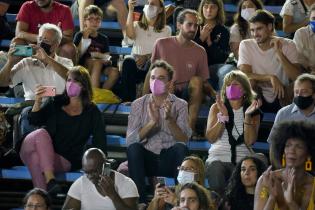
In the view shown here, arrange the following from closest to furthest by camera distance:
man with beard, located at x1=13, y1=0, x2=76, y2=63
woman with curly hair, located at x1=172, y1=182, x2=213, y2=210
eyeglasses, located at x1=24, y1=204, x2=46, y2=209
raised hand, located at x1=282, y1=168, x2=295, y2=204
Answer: raised hand, located at x1=282, y1=168, x2=295, y2=204 → woman with curly hair, located at x1=172, y1=182, x2=213, y2=210 → eyeglasses, located at x1=24, y1=204, x2=46, y2=209 → man with beard, located at x1=13, y1=0, x2=76, y2=63

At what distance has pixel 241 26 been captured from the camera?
39.7 feet

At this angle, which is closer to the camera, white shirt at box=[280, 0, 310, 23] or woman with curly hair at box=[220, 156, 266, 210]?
woman with curly hair at box=[220, 156, 266, 210]

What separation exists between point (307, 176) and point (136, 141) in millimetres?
2745

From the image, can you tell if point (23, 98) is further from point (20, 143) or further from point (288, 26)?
point (288, 26)

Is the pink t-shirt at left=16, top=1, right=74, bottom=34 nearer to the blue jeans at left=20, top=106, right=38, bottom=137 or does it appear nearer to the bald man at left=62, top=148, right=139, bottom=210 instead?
the blue jeans at left=20, top=106, right=38, bottom=137

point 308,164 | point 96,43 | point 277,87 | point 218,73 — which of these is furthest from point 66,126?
point 308,164

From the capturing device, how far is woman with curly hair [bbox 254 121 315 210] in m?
7.74

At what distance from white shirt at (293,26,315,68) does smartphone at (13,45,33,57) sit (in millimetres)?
2385

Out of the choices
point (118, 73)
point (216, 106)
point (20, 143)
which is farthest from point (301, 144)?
point (118, 73)

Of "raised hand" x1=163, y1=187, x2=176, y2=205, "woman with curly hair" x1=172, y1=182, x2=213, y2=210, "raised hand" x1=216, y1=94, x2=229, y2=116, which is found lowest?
"raised hand" x1=163, y1=187, x2=176, y2=205

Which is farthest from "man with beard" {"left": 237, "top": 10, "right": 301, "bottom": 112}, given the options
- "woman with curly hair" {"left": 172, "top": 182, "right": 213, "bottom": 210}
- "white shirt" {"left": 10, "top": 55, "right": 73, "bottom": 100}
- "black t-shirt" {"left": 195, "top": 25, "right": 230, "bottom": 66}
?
"woman with curly hair" {"left": 172, "top": 182, "right": 213, "bottom": 210}

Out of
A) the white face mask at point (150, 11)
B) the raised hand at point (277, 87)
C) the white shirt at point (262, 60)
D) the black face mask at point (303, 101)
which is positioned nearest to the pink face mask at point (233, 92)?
the black face mask at point (303, 101)

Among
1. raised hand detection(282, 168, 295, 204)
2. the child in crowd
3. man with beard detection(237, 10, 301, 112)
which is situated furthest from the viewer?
the child in crowd

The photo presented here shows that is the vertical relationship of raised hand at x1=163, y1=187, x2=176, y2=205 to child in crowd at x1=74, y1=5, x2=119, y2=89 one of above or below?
below
